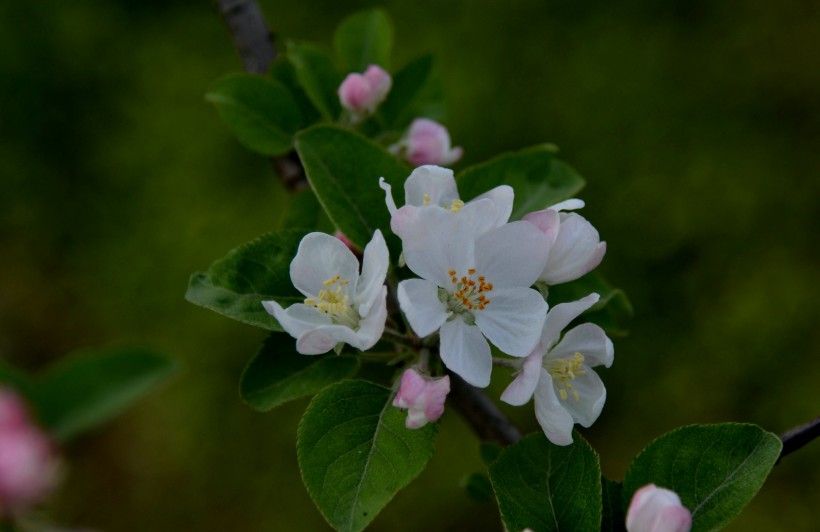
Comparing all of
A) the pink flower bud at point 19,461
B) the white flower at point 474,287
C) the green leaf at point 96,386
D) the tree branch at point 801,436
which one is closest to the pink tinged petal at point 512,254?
the white flower at point 474,287

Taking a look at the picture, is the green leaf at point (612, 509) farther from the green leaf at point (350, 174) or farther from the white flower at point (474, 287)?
the green leaf at point (350, 174)

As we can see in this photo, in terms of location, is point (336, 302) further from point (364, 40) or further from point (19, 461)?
point (19, 461)

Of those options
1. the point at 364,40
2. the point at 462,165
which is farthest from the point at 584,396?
the point at 462,165

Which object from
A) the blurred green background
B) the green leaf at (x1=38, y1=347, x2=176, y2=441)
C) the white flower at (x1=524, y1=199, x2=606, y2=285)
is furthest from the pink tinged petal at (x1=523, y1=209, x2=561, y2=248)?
the blurred green background

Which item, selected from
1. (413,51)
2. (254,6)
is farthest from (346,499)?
(413,51)

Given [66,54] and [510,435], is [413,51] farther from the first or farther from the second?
[510,435]

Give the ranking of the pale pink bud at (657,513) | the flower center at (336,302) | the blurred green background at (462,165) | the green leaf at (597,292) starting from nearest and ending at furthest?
the pale pink bud at (657,513), the flower center at (336,302), the green leaf at (597,292), the blurred green background at (462,165)
